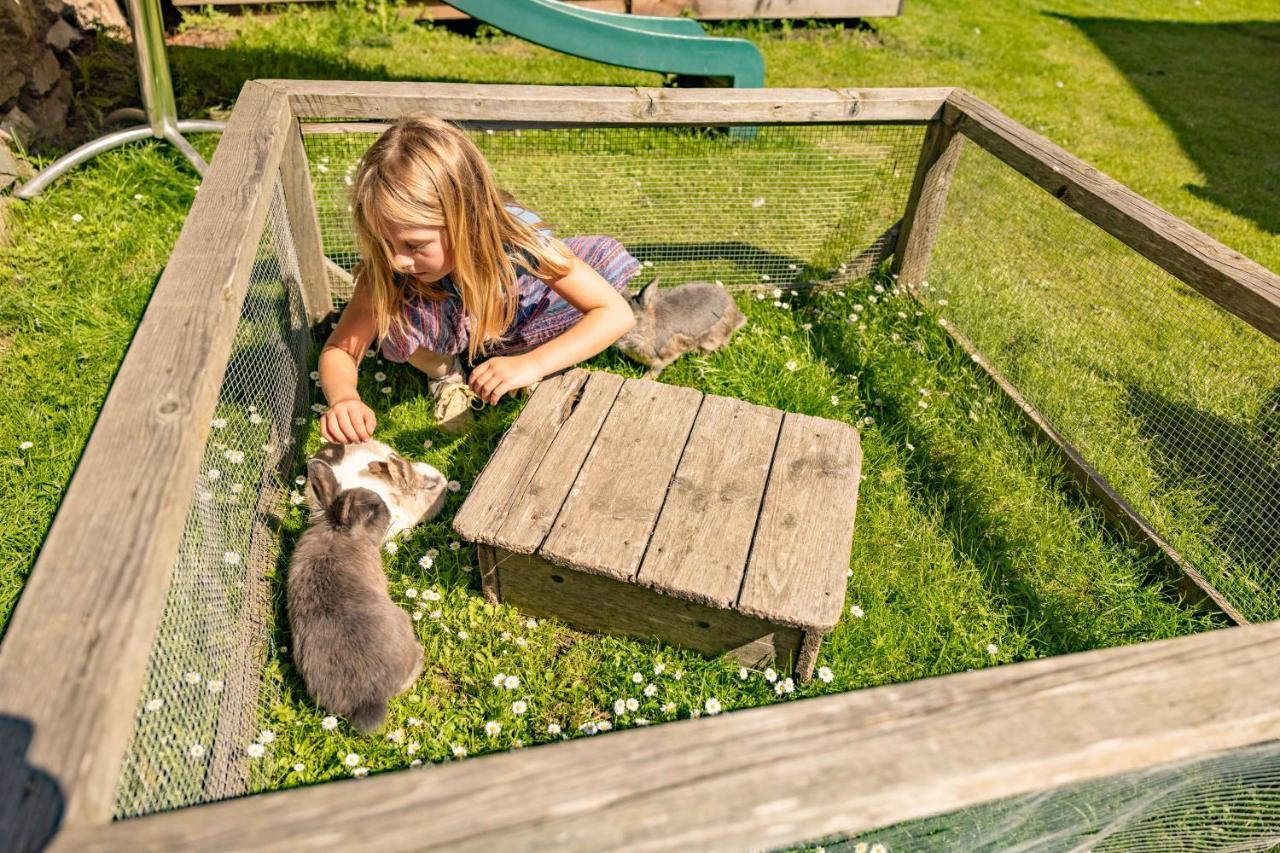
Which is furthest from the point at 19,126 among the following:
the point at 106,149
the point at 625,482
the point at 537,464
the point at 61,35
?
the point at 625,482

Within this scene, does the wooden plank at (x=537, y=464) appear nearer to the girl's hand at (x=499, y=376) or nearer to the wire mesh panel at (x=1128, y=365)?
the girl's hand at (x=499, y=376)

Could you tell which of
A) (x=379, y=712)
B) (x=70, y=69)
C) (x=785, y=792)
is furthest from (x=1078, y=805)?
(x=70, y=69)

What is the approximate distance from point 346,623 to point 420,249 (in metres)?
1.19

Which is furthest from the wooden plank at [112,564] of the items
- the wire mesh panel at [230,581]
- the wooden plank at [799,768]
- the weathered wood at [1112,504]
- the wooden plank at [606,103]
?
the weathered wood at [1112,504]

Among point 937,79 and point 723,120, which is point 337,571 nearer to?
point 723,120

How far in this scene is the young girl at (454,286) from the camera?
8.81 ft

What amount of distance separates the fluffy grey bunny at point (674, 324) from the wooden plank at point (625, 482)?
1.95 ft

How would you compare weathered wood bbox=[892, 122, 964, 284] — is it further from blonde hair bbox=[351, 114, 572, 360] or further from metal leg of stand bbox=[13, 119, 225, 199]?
metal leg of stand bbox=[13, 119, 225, 199]

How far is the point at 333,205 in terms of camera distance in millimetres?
4441

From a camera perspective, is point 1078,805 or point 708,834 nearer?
point 708,834

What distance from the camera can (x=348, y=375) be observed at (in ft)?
10.1

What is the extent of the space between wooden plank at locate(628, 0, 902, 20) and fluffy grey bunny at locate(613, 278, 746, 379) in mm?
4768

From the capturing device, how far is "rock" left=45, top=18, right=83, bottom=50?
17.1ft

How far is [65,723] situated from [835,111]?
347 centimetres
